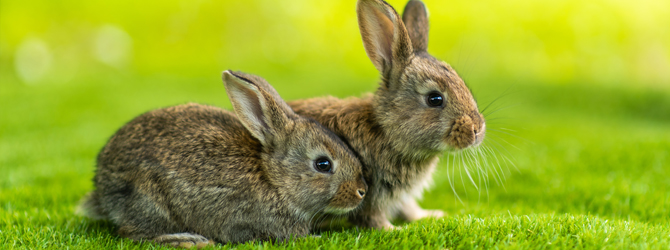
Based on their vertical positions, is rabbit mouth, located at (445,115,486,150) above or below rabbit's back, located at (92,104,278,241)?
above

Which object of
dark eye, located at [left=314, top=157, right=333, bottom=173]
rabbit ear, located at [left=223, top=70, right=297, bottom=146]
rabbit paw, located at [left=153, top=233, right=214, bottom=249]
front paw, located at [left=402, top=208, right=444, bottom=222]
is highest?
rabbit ear, located at [left=223, top=70, right=297, bottom=146]

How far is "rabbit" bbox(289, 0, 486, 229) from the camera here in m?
4.81

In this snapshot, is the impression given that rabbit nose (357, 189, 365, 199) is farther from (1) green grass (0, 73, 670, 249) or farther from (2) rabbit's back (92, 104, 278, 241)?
(2) rabbit's back (92, 104, 278, 241)

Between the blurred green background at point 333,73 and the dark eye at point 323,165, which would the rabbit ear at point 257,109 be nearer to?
the dark eye at point 323,165

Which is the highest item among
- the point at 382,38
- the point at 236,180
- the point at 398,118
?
the point at 382,38

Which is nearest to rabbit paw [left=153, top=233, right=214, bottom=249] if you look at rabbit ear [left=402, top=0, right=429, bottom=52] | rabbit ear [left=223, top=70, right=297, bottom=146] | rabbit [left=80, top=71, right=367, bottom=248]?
rabbit [left=80, top=71, right=367, bottom=248]

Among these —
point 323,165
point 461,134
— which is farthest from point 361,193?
point 461,134

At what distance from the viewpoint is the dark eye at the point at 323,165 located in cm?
479

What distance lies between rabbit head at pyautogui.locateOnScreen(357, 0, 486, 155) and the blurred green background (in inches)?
72.9

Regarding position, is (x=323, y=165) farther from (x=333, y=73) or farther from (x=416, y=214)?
(x=333, y=73)

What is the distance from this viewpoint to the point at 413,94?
4.95m

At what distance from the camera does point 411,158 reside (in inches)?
202

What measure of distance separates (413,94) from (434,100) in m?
0.21

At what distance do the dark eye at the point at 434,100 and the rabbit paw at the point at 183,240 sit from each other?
7.75ft
